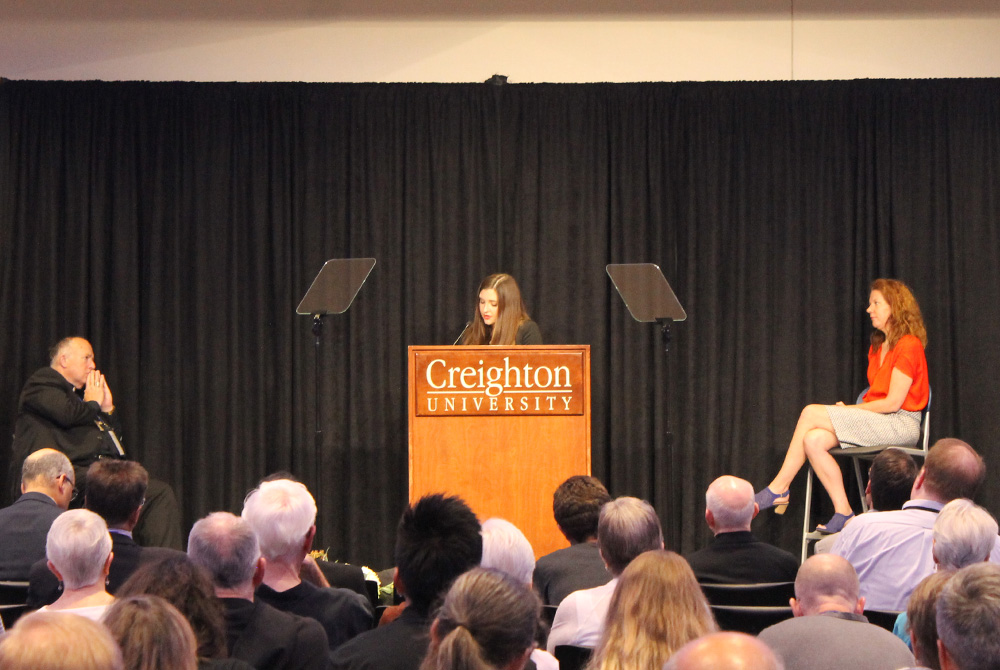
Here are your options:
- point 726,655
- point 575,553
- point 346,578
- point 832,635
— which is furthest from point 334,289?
point 726,655

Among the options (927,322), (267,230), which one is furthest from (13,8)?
(927,322)

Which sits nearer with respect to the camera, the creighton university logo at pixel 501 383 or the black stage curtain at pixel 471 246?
the creighton university logo at pixel 501 383

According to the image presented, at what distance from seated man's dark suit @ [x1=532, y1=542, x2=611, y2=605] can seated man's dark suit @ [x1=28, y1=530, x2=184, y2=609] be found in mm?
1190

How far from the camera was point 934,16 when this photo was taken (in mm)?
7305

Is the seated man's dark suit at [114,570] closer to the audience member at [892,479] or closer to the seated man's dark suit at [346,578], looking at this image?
the seated man's dark suit at [346,578]

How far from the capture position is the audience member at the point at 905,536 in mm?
3701

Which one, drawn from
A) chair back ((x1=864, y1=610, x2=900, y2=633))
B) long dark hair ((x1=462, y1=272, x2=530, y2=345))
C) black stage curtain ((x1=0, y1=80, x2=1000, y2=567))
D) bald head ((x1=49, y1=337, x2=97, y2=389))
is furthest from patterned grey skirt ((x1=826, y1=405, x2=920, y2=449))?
bald head ((x1=49, y1=337, x2=97, y2=389))

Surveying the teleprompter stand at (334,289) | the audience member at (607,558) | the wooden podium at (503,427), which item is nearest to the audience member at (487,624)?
the audience member at (607,558)

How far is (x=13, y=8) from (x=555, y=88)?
141 inches

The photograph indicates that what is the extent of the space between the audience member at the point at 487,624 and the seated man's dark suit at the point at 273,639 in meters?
0.61

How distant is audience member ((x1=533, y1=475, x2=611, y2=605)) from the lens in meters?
3.51

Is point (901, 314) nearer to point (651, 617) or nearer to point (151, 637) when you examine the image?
point (651, 617)

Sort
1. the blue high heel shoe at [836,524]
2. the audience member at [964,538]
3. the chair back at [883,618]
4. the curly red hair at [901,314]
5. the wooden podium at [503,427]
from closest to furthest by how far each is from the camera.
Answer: the audience member at [964,538], the chair back at [883,618], the wooden podium at [503,427], the blue high heel shoe at [836,524], the curly red hair at [901,314]

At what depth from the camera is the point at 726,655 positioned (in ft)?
4.60
